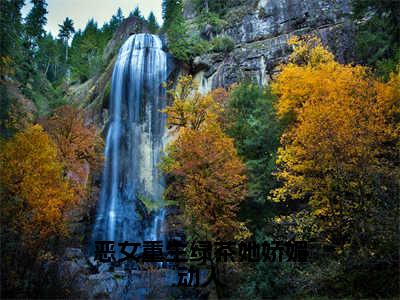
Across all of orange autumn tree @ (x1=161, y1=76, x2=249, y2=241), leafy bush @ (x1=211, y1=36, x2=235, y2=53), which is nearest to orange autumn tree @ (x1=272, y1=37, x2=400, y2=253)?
orange autumn tree @ (x1=161, y1=76, x2=249, y2=241)

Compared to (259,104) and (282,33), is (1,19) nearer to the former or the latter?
(259,104)

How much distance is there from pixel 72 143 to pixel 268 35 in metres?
19.0

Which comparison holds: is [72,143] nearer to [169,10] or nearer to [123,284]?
[123,284]

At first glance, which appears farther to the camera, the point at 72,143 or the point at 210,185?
the point at 72,143

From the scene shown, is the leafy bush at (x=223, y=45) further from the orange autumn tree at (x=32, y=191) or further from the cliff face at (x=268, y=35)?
the orange autumn tree at (x=32, y=191)

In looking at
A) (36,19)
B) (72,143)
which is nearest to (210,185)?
(72,143)

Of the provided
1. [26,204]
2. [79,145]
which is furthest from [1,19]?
[79,145]

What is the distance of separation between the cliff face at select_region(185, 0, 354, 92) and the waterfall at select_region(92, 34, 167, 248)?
483 cm

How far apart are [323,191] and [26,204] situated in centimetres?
1234

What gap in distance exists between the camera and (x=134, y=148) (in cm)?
2845

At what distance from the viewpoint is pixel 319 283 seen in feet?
35.8

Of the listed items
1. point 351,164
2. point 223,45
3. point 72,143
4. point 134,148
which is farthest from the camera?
point 223,45

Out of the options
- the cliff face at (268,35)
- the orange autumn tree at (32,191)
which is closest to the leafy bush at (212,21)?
the cliff face at (268,35)

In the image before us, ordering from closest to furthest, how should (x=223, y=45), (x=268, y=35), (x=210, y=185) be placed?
(x=210, y=185)
(x=268, y=35)
(x=223, y=45)
